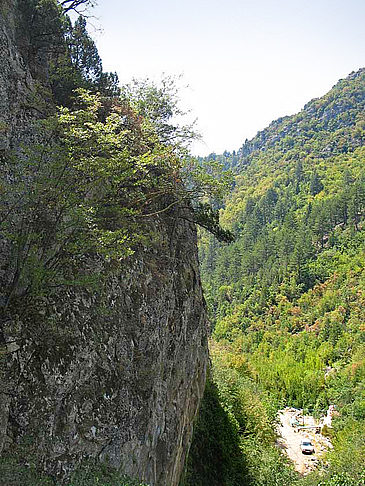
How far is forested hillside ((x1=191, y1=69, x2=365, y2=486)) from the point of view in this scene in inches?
1091

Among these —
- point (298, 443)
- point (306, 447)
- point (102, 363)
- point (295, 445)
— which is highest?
point (102, 363)

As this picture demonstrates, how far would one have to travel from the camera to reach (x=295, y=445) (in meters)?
41.6

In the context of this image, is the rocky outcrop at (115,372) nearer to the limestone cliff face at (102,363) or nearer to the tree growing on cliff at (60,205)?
the limestone cliff face at (102,363)

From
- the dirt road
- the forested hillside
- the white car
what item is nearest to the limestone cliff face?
the forested hillside

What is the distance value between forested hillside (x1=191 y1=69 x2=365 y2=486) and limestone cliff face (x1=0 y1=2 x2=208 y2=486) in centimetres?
562

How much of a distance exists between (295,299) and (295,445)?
45619 mm

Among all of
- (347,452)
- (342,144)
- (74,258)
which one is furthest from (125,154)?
(342,144)

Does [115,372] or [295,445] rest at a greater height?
[115,372]

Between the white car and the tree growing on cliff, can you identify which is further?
the white car

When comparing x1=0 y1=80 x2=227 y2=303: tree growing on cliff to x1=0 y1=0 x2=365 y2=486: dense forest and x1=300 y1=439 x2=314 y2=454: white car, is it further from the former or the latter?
x1=300 y1=439 x2=314 y2=454: white car

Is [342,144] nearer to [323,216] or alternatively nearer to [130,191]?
[323,216]

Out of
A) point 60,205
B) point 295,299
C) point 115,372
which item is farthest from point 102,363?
point 295,299

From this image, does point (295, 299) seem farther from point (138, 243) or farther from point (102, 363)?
point (102, 363)

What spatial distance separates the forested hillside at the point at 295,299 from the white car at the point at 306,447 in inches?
123
